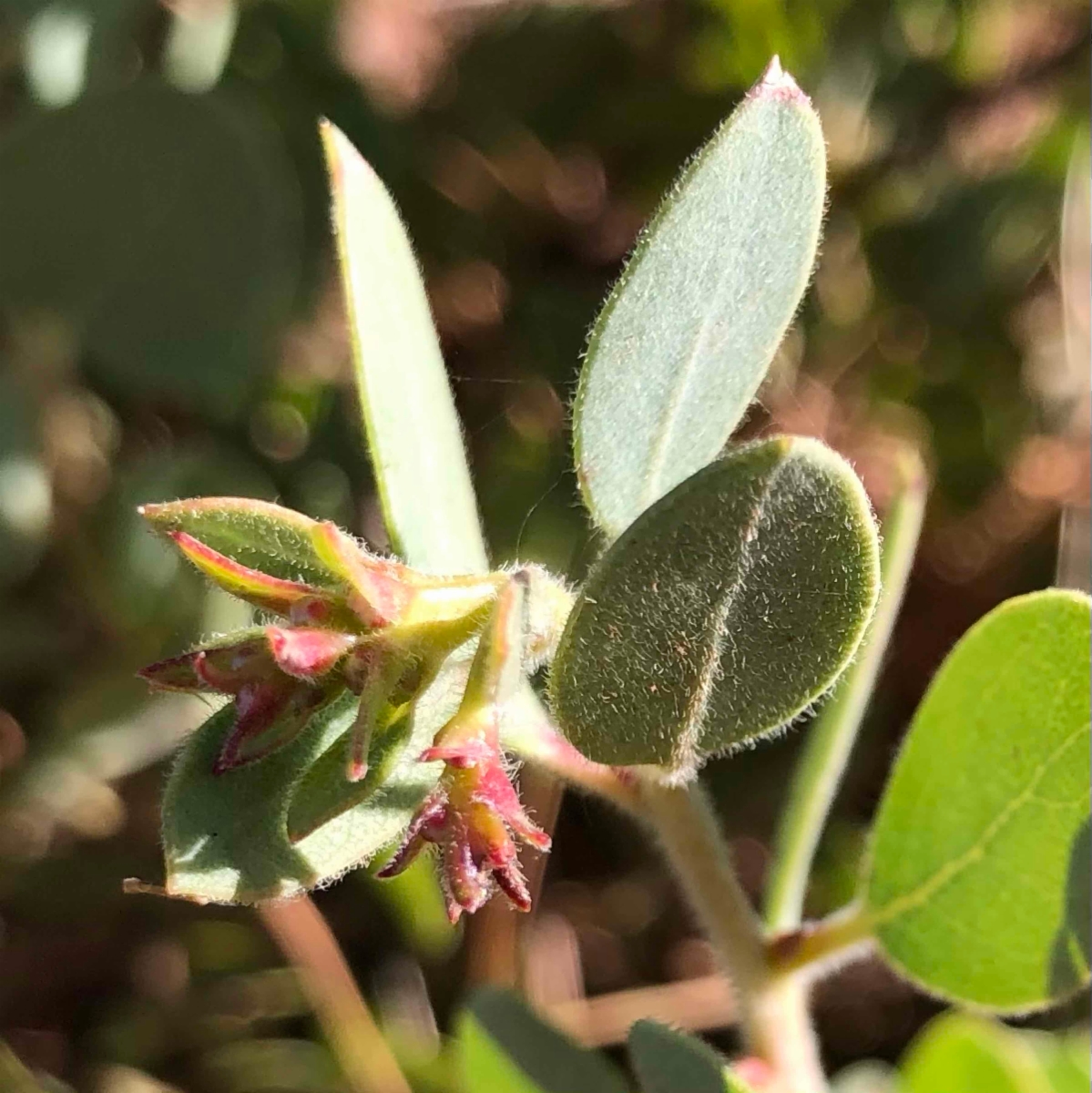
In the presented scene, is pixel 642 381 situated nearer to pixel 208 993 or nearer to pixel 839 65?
pixel 839 65

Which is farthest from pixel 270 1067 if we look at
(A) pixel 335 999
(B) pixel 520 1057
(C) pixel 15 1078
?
(B) pixel 520 1057

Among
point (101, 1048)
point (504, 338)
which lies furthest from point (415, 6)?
point (101, 1048)

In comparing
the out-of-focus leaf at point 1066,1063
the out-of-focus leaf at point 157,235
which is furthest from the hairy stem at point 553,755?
the out-of-focus leaf at point 157,235

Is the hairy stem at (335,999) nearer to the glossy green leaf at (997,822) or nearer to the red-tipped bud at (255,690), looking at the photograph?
the glossy green leaf at (997,822)

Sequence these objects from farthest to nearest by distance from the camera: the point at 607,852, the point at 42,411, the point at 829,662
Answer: the point at 607,852
the point at 42,411
the point at 829,662

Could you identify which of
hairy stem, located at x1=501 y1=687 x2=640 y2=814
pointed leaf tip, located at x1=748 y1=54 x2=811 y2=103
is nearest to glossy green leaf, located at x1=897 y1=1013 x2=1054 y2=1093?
hairy stem, located at x1=501 y1=687 x2=640 y2=814

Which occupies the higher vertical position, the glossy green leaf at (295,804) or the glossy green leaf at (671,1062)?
the glossy green leaf at (295,804)
